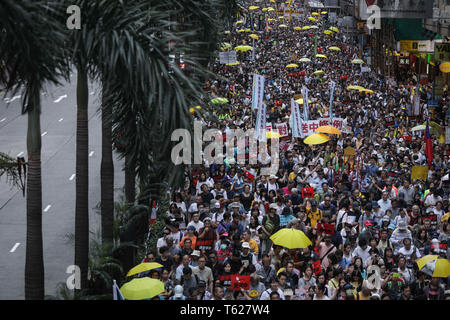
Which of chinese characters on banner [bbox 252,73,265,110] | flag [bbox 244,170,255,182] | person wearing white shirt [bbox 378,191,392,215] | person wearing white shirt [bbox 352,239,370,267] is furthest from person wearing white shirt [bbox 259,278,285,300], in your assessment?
chinese characters on banner [bbox 252,73,265,110]

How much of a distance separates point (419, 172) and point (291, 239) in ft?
21.3

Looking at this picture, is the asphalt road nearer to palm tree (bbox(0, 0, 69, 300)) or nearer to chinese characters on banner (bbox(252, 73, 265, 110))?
palm tree (bbox(0, 0, 69, 300))

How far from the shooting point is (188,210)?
19.9m

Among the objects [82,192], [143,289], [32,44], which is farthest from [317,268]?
[32,44]

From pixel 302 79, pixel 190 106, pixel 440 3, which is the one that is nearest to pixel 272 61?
pixel 302 79

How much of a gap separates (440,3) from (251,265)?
72.2 ft

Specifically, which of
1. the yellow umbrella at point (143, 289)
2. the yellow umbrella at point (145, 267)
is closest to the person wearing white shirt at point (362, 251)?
the yellow umbrella at point (145, 267)

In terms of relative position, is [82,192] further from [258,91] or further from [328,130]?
[258,91]

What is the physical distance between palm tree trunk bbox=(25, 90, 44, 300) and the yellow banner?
10.6m

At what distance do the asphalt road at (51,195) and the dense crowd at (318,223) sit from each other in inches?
138

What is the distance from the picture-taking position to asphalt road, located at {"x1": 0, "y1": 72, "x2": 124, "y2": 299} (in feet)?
66.8

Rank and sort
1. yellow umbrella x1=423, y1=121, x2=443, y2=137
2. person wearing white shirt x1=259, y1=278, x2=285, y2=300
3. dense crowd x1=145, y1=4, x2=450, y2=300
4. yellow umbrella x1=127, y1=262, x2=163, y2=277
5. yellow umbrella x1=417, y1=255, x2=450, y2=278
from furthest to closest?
yellow umbrella x1=423, y1=121, x2=443, y2=137
yellow umbrella x1=127, y1=262, x2=163, y2=277
dense crowd x1=145, y1=4, x2=450, y2=300
yellow umbrella x1=417, y1=255, x2=450, y2=278
person wearing white shirt x1=259, y1=278, x2=285, y2=300

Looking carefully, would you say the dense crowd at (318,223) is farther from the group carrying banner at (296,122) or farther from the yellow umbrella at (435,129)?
the group carrying banner at (296,122)
